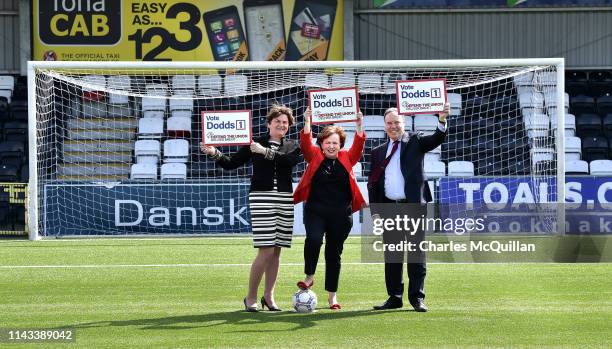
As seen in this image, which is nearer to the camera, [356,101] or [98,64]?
[356,101]


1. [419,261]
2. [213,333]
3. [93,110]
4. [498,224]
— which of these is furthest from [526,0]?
[213,333]

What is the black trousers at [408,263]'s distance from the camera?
1041cm

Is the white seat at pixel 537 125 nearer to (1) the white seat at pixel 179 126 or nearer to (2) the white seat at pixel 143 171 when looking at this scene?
(1) the white seat at pixel 179 126

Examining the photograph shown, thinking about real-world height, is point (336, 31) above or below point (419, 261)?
above

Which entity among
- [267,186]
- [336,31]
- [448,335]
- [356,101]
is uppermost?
[336,31]

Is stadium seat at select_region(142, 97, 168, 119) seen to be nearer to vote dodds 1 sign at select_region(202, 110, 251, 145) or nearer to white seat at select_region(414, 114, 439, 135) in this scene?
white seat at select_region(414, 114, 439, 135)

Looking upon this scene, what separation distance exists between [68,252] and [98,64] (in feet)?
12.5

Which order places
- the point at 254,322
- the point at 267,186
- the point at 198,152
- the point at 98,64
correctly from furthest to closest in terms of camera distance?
the point at 198,152
the point at 98,64
the point at 267,186
the point at 254,322

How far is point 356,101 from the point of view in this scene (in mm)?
12938

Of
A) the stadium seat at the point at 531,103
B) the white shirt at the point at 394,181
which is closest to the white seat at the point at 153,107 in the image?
the stadium seat at the point at 531,103

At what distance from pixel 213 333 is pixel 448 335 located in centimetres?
189

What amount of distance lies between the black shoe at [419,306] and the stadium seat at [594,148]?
603 inches

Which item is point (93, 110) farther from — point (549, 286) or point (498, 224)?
point (549, 286)

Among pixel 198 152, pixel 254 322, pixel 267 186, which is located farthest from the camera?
pixel 198 152
